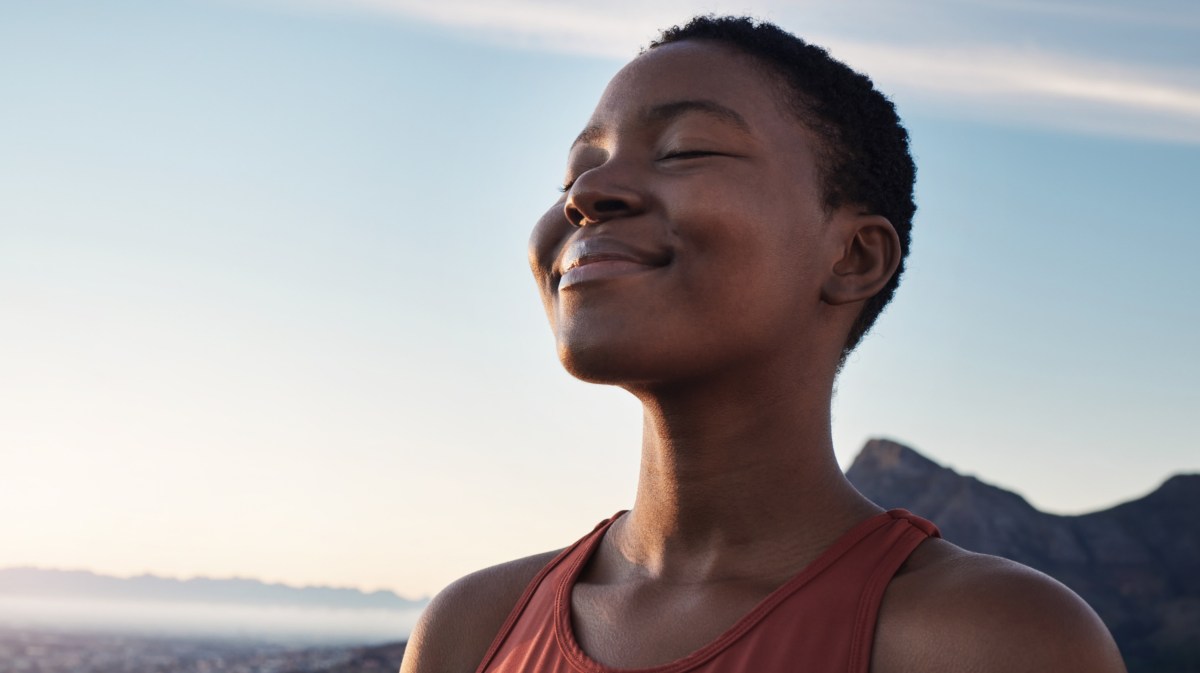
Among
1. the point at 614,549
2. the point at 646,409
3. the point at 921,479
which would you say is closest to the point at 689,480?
the point at 646,409

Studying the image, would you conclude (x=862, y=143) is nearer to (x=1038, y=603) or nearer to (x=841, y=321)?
(x=841, y=321)

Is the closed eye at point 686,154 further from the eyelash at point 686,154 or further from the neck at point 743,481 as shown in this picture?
the neck at point 743,481

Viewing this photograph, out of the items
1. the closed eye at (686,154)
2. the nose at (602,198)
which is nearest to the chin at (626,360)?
the nose at (602,198)

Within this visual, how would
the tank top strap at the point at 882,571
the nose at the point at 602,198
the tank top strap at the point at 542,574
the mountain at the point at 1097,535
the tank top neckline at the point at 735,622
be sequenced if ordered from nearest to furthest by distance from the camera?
1. the tank top strap at the point at 882,571
2. the tank top neckline at the point at 735,622
3. the nose at the point at 602,198
4. the tank top strap at the point at 542,574
5. the mountain at the point at 1097,535

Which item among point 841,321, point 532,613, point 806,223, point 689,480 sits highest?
point 806,223

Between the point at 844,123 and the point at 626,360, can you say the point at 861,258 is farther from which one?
the point at 626,360

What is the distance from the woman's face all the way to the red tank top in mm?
412

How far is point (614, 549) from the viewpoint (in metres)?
2.72

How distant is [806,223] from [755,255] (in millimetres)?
180

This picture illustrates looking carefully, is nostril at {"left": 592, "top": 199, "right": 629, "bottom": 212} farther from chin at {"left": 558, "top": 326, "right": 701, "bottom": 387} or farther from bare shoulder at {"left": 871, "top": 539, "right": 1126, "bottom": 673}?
bare shoulder at {"left": 871, "top": 539, "right": 1126, "bottom": 673}

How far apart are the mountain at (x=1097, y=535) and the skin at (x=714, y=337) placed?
28191 millimetres

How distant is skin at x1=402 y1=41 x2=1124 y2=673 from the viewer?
2271mm

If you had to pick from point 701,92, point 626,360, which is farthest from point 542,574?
point 701,92

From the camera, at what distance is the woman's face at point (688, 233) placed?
228 centimetres
